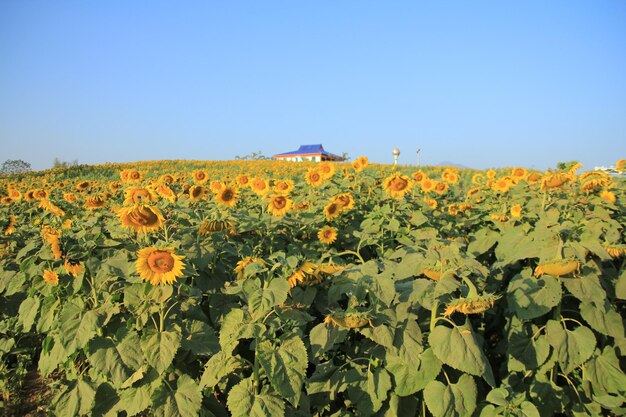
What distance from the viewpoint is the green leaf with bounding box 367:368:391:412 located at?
2244mm

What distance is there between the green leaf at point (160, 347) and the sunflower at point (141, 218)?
0.68m

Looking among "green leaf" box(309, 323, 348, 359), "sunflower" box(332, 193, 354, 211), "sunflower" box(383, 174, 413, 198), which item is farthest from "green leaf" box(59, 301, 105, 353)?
"sunflower" box(383, 174, 413, 198)

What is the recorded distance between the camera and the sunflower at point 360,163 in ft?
19.2

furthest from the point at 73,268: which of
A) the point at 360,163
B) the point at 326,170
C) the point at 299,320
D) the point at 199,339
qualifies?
the point at 360,163

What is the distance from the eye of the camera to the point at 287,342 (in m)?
2.13

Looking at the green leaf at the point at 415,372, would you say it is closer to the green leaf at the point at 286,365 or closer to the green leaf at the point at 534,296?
the green leaf at the point at 286,365

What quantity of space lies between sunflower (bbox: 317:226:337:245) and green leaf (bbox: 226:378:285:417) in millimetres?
1742

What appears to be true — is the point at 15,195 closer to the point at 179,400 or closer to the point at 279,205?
the point at 279,205

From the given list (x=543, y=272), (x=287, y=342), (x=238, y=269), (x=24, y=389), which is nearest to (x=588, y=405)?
(x=543, y=272)

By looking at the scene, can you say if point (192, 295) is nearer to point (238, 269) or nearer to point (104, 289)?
point (238, 269)

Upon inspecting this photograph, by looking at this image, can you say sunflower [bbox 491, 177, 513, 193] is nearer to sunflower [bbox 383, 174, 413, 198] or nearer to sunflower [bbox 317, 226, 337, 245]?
sunflower [bbox 383, 174, 413, 198]

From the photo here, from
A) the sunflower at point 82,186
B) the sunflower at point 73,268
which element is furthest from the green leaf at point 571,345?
the sunflower at point 82,186

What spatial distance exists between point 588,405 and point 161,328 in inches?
107

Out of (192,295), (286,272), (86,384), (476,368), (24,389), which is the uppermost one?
(286,272)
